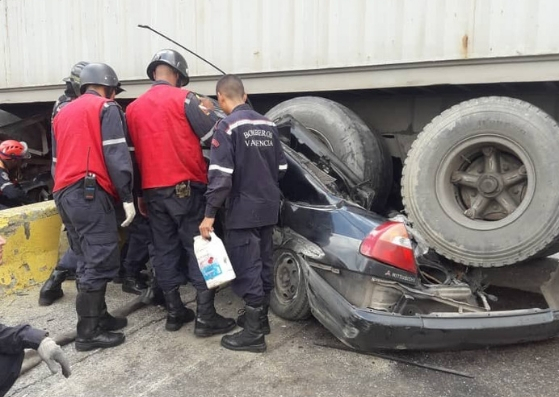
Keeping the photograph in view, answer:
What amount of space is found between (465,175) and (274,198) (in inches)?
57.9

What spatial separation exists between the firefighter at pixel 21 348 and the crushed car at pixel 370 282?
1.49 metres

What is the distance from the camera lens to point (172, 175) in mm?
3537

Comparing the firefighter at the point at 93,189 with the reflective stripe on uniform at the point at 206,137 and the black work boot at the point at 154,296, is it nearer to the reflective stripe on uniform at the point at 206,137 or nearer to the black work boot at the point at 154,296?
the reflective stripe on uniform at the point at 206,137

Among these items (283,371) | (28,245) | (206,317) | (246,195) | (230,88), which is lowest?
(283,371)

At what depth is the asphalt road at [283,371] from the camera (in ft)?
9.58

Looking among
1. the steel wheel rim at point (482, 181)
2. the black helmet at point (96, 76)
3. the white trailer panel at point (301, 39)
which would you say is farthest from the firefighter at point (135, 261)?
the steel wheel rim at point (482, 181)

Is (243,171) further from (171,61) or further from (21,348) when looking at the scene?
(21,348)

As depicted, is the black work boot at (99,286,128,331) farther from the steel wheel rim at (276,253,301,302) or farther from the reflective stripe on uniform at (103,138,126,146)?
the steel wheel rim at (276,253,301,302)

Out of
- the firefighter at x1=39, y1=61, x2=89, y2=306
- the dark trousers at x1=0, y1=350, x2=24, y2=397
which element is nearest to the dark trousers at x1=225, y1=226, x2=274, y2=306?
the dark trousers at x1=0, y1=350, x2=24, y2=397

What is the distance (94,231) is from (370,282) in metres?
1.71

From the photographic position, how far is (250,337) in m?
3.39

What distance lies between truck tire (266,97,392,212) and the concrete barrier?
227 cm

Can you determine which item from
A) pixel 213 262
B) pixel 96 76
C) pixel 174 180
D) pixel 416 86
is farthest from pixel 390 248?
pixel 96 76

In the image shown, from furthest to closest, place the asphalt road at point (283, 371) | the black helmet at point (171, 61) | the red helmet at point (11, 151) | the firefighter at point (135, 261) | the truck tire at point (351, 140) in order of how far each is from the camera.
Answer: the red helmet at point (11, 151) → the firefighter at point (135, 261) → the truck tire at point (351, 140) → the black helmet at point (171, 61) → the asphalt road at point (283, 371)
